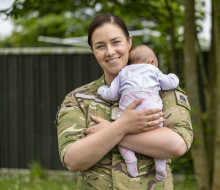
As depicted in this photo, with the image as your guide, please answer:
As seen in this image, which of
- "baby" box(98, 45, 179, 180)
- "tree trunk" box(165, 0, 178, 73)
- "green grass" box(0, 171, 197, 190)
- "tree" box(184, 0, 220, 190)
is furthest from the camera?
"green grass" box(0, 171, 197, 190)

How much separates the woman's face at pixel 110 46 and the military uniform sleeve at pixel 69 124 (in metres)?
0.29

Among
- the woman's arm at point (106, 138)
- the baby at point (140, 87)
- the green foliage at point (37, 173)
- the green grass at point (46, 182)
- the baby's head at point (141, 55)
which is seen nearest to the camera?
the woman's arm at point (106, 138)

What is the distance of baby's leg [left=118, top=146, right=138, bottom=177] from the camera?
210 cm

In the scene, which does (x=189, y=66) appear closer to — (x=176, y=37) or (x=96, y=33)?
(x=176, y=37)

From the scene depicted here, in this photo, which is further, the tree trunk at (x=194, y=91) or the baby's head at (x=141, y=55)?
the tree trunk at (x=194, y=91)

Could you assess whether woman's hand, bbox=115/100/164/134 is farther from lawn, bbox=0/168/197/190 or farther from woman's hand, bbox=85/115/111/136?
lawn, bbox=0/168/197/190

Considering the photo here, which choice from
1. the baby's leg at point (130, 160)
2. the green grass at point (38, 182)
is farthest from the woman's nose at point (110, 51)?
the green grass at point (38, 182)

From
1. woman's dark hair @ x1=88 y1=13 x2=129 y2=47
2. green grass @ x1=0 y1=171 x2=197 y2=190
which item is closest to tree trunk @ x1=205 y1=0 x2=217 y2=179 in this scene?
green grass @ x1=0 y1=171 x2=197 y2=190

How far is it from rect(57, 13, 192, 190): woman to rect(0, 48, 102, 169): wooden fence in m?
5.11

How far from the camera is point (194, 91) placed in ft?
16.0

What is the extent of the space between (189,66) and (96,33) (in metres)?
2.81

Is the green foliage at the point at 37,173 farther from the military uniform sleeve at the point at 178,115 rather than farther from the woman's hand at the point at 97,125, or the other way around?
the military uniform sleeve at the point at 178,115

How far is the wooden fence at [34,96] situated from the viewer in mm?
7523

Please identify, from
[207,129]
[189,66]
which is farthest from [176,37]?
[207,129]
